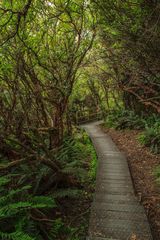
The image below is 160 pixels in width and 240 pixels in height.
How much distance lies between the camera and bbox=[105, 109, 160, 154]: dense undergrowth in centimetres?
921

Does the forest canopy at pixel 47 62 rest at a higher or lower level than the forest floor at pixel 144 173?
higher

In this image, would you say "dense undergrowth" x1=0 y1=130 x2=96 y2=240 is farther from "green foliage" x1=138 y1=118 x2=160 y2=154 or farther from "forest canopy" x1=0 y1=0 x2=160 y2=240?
"green foliage" x1=138 y1=118 x2=160 y2=154

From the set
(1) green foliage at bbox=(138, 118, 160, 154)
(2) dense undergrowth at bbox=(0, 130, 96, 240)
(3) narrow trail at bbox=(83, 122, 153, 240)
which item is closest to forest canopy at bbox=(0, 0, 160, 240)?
(2) dense undergrowth at bbox=(0, 130, 96, 240)

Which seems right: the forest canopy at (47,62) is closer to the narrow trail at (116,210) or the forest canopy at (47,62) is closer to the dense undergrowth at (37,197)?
the dense undergrowth at (37,197)

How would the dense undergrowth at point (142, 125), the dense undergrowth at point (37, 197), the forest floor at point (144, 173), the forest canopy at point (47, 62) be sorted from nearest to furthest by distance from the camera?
the dense undergrowth at point (37, 197), the forest floor at point (144, 173), the forest canopy at point (47, 62), the dense undergrowth at point (142, 125)

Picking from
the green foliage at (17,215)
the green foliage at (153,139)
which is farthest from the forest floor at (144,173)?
the green foliage at (17,215)

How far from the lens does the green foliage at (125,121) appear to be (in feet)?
42.4

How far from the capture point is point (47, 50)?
7.30 meters

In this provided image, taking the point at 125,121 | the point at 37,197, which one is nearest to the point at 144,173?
the point at 37,197

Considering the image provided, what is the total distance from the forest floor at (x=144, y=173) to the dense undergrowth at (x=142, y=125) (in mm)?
293

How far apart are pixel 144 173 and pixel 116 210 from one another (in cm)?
271

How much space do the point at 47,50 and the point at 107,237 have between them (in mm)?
5432

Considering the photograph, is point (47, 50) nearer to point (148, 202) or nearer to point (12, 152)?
point (12, 152)

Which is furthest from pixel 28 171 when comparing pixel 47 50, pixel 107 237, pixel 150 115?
pixel 150 115
